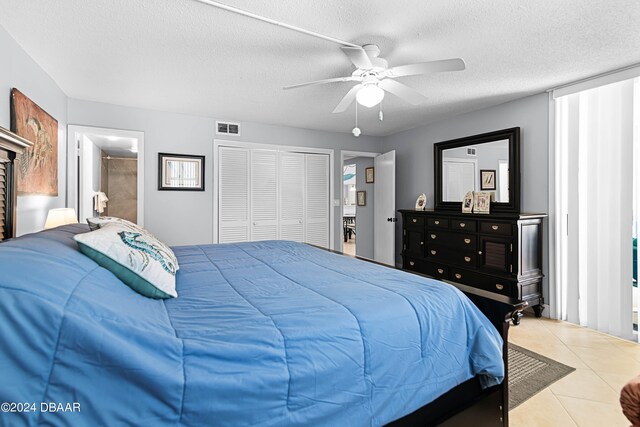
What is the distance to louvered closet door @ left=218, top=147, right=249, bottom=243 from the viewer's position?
4.55 meters

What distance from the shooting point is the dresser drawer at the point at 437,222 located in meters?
4.08

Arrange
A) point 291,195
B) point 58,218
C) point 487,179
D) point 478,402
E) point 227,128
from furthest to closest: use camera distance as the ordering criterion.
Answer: point 291,195
point 227,128
point 487,179
point 58,218
point 478,402

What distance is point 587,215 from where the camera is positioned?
322cm

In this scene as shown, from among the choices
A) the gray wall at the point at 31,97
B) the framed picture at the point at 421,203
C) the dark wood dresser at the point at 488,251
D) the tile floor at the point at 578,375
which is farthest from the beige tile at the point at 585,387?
the gray wall at the point at 31,97

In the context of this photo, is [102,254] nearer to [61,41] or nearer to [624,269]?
[61,41]

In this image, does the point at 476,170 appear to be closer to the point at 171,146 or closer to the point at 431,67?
the point at 431,67

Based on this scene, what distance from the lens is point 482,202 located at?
3.88 metres

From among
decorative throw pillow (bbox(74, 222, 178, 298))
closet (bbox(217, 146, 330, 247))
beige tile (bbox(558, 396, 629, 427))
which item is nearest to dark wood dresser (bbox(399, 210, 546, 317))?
beige tile (bbox(558, 396, 629, 427))

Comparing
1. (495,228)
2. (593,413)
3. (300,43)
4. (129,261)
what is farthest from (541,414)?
(300,43)

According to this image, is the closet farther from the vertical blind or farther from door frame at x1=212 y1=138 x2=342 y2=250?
the vertical blind

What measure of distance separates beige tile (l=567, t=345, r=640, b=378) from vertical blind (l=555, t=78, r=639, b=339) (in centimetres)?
46

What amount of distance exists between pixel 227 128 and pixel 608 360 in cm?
469

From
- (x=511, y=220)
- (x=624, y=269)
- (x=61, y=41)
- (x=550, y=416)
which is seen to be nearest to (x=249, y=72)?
(x=61, y=41)

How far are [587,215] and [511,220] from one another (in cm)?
71
